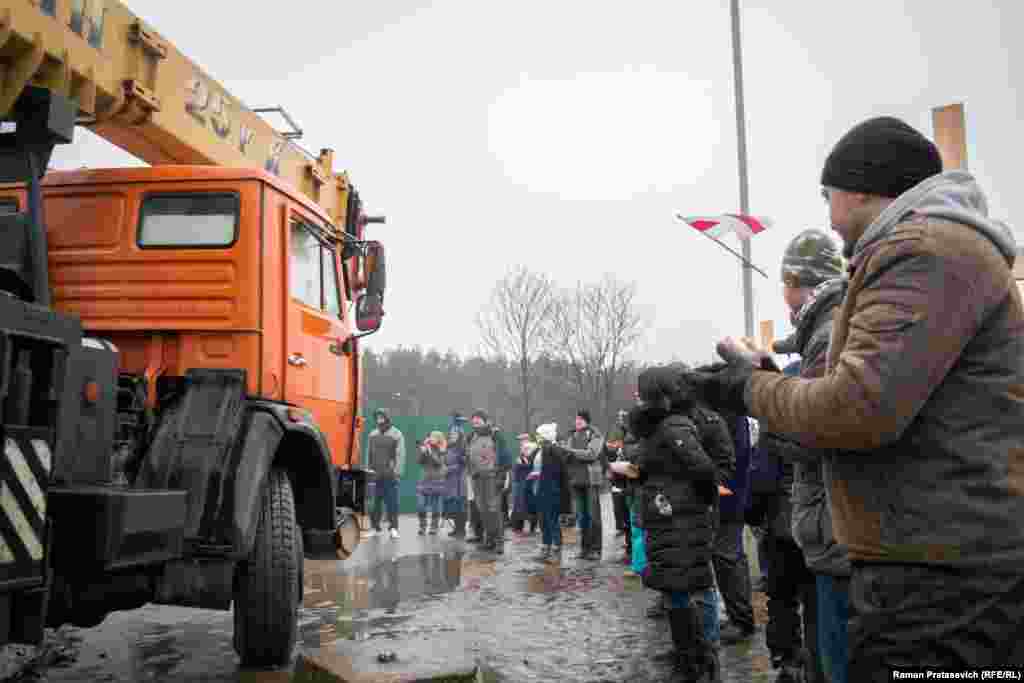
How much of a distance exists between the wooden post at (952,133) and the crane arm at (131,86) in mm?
5306

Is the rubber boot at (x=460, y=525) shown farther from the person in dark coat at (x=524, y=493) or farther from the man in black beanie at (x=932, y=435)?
the man in black beanie at (x=932, y=435)

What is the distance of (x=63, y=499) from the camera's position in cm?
332

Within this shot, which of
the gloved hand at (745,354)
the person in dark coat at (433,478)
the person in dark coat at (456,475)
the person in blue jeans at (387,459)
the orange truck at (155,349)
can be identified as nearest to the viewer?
the gloved hand at (745,354)

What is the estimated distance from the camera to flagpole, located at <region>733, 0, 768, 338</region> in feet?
42.8

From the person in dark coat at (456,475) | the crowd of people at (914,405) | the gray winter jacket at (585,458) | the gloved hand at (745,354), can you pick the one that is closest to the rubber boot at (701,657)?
the crowd of people at (914,405)

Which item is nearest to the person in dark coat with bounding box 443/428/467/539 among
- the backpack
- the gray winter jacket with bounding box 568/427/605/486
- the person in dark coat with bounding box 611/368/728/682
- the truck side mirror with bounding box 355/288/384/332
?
the backpack

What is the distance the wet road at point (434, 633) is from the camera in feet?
15.6

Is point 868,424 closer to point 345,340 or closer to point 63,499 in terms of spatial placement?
point 63,499

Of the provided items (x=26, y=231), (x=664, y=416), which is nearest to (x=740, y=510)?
(x=664, y=416)

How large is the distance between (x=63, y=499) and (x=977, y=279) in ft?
10.6

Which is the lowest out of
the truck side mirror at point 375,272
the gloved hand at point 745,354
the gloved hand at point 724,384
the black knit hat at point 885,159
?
the gloved hand at point 724,384

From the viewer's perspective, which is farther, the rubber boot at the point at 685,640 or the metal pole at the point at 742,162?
the metal pole at the point at 742,162

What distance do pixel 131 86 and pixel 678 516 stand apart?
161 inches

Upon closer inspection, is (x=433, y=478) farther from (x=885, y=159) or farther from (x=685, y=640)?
(x=885, y=159)
